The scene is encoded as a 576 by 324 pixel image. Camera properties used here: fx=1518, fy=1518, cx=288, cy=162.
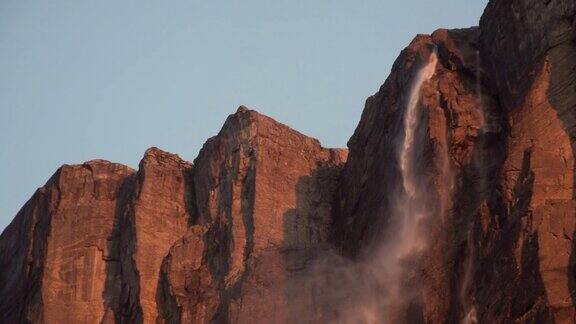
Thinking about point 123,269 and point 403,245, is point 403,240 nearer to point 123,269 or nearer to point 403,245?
point 403,245

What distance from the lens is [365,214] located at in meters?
58.2

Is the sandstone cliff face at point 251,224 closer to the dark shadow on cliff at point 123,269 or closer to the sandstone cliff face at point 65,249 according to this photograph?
the dark shadow on cliff at point 123,269

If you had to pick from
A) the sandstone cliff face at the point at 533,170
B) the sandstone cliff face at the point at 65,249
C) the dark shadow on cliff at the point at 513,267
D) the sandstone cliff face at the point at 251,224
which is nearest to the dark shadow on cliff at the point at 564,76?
the sandstone cliff face at the point at 533,170

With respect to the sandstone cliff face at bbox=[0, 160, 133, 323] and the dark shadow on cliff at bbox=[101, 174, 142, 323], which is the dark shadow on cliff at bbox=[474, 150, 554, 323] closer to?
the dark shadow on cliff at bbox=[101, 174, 142, 323]

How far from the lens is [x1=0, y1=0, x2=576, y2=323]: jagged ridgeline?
1815 inches

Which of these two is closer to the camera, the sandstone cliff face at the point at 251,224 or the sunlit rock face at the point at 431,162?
the sunlit rock face at the point at 431,162

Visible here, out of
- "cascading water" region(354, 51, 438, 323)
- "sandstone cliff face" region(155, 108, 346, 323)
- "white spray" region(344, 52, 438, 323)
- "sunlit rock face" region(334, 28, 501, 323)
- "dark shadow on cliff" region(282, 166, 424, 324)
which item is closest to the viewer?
"sunlit rock face" region(334, 28, 501, 323)

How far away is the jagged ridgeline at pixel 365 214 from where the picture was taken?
4609 cm

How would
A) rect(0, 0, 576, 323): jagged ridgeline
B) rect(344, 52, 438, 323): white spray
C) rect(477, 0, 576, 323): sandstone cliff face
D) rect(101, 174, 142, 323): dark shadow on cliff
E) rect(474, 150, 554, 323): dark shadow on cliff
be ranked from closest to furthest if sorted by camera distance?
rect(474, 150, 554, 323): dark shadow on cliff < rect(477, 0, 576, 323): sandstone cliff face < rect(0, 0, 576, 323): jagged ridgeline < rect(344, 52, 438, 323): white spray < rect(101, 174, 142, 323): dark shadow on cliff

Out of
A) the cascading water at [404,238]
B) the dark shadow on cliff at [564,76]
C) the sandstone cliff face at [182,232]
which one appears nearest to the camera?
the dark shadow on cliff at [564,76]

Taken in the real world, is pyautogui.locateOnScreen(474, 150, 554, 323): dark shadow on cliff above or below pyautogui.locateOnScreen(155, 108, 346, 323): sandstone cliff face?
below

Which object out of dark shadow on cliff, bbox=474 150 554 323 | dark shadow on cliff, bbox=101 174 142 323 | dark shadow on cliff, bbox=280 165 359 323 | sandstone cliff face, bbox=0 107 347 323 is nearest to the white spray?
dark shadow on cliff, bbox=280 165 359 323

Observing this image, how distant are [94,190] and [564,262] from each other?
101 ft

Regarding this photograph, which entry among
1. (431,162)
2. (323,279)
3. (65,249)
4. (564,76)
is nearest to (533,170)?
(564,76)
